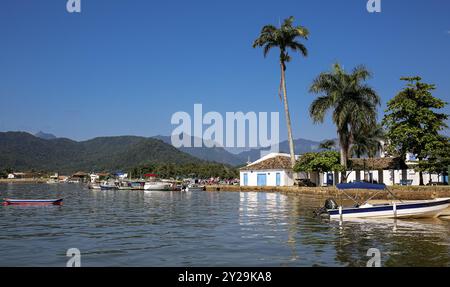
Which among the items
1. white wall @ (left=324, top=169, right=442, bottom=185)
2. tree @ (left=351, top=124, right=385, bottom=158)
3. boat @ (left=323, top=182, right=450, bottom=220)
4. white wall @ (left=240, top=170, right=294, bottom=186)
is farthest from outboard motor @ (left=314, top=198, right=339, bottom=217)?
tree @ (left=351, top=124, right=385, bottom=158)

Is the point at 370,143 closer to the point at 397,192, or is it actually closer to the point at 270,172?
the point at 270,172

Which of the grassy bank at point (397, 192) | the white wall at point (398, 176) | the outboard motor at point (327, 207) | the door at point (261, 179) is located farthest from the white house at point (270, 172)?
the outboard motor at point (327, 207)

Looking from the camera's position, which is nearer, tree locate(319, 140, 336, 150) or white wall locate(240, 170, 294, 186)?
white wall locate(240, 170, 294, 186)

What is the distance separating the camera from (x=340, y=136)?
60.2 meters

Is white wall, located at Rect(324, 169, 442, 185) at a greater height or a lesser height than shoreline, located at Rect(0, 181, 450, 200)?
greater

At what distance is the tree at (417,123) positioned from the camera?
146ft

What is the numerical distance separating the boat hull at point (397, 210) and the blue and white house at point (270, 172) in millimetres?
43249

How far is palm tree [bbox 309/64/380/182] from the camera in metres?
58.1

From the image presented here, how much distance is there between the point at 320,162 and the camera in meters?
60.2

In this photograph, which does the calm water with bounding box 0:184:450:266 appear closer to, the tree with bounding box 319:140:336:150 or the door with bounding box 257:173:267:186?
the door with bounding box 257:173:267:186

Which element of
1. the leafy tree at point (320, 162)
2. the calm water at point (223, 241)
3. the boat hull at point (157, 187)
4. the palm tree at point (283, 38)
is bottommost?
the calm water at point (223, 241)

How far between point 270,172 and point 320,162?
1588cm

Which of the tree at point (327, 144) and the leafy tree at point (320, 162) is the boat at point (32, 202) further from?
the tree at point (327, 144)

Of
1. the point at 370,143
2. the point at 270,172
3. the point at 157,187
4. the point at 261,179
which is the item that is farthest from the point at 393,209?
the point at 157,187
